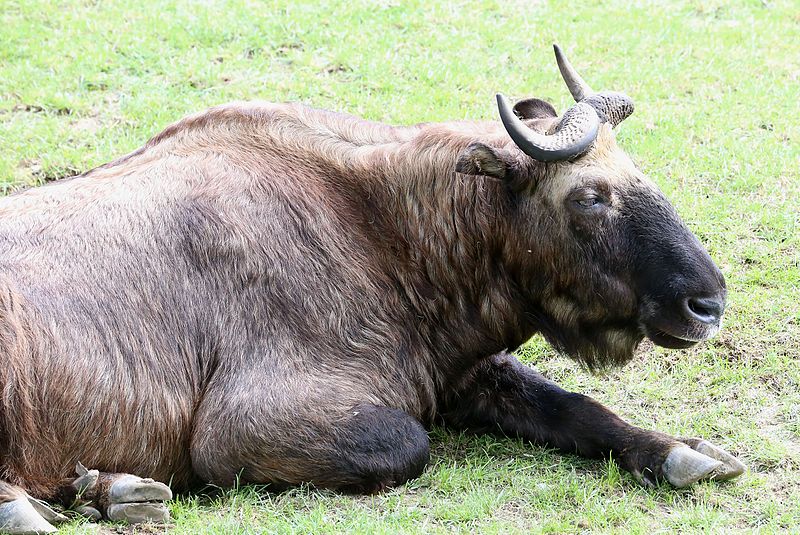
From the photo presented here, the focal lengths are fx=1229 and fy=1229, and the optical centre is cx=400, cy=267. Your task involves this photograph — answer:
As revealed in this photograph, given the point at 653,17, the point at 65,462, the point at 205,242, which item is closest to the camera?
the point at 65,462

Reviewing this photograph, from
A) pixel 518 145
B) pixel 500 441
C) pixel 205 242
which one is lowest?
pixel 500 441

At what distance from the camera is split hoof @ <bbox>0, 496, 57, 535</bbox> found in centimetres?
560

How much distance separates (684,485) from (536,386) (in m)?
1.20

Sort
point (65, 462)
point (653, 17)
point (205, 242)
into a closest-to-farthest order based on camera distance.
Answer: point (65, 462)
point (205, 242)
point (653, 17)

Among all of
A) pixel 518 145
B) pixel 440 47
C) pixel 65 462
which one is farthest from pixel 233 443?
pixel 440 47

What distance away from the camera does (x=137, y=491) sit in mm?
5973

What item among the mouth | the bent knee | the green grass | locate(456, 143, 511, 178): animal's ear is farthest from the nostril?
the bent knee

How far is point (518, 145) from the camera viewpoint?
6340 millimetres

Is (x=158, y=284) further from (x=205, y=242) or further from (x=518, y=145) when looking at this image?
(x=518, y=145)

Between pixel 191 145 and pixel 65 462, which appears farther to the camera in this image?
pixel 191 145

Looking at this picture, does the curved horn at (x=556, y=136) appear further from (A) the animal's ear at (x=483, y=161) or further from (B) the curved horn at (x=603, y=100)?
(B) the curved horn at (x=603, y=100)

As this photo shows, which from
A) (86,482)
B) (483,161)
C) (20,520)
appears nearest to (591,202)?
(483,161)

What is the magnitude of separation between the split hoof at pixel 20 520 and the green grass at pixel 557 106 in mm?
185

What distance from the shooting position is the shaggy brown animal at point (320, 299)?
6.21 m
